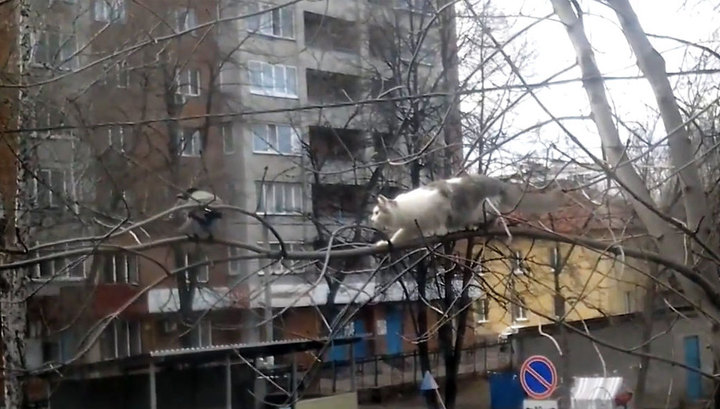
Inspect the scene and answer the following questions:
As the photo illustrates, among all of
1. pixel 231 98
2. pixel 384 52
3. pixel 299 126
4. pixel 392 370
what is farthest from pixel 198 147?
pixel 392 370

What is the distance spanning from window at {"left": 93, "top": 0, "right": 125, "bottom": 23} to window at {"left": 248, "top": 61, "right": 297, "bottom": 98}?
3.84m

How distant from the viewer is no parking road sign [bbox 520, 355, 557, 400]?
999 cm

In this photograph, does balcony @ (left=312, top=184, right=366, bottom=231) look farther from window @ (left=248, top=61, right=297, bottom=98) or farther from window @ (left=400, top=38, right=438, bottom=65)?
window @ (left=248, top=61, right=297, bottom=98)

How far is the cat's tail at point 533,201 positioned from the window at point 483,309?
7.01ft

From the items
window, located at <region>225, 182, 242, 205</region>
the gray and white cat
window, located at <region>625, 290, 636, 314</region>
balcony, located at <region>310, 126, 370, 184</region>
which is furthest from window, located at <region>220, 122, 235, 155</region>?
the gray and white cat

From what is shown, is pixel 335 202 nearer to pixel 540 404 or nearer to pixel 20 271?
pixel 20 271

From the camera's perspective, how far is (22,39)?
488 inches

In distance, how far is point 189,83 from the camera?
51.3 feet

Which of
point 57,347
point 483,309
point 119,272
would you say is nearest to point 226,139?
point 119,272

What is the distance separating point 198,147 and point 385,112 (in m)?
4.19

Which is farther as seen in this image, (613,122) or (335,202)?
(335,202)

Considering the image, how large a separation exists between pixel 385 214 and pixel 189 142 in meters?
10.5

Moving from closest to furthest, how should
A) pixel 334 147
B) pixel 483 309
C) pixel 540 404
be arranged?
pixel 540 404
pixel 483 309
pixel 334 147

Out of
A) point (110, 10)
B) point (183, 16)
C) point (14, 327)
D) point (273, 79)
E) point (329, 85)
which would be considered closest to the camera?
point (183, 16)
